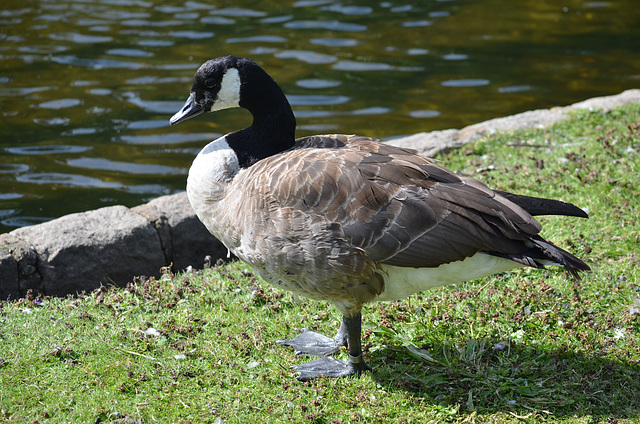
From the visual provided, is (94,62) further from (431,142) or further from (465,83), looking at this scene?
(431,142)

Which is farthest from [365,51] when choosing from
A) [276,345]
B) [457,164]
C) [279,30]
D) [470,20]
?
[276,345]

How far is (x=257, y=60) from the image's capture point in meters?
11.2

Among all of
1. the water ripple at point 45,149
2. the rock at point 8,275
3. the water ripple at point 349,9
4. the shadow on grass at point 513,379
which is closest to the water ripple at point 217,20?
the water ripple at point 349,9

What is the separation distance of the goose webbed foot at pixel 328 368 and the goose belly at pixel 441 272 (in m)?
0.57

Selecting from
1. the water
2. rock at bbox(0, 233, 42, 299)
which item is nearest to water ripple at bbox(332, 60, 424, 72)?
the water

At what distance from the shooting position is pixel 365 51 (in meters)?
11.9

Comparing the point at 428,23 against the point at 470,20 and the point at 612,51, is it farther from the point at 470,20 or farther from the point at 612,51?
the point at 612,51

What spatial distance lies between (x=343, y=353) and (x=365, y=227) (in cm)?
122

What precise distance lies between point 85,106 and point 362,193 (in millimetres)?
7050

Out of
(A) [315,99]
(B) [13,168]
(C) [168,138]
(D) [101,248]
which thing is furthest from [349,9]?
(D) [101,248]

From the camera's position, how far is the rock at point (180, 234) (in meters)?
6.08

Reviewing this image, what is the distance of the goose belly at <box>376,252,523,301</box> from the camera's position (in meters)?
4.04

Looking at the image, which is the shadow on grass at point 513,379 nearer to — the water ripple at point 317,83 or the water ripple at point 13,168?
the water ripple at point 13,168

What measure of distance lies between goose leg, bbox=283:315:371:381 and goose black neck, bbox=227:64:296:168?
130 cm
